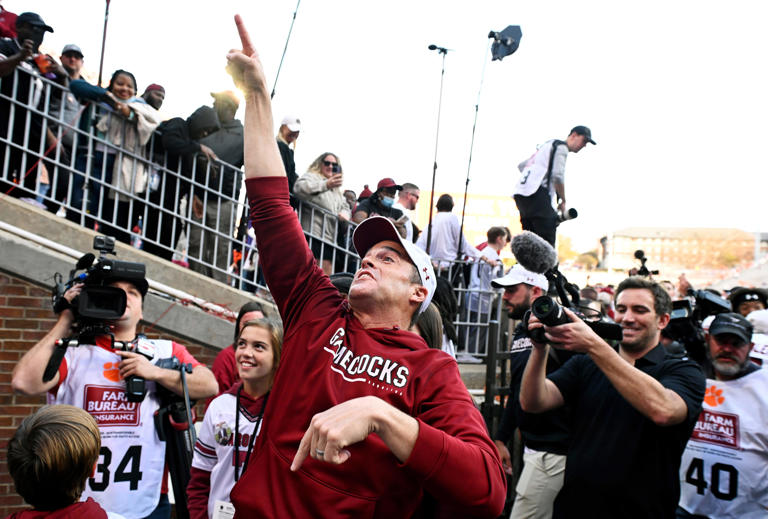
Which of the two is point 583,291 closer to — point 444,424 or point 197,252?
point 197,252

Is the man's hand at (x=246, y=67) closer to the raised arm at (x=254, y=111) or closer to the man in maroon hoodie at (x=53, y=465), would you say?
the raised arm at (x=254, y=111)

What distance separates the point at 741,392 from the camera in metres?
4.20

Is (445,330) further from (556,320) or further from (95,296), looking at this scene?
(95,296)

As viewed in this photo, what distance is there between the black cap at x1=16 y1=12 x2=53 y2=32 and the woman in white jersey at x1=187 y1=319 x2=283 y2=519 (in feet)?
14.2

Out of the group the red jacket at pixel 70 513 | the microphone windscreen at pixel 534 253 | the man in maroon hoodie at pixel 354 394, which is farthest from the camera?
the microphone windscreen at pixel 534 253

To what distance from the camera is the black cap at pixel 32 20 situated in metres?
→ 6.18

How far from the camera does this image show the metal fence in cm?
602

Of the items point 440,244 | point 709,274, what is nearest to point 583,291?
point 440,244

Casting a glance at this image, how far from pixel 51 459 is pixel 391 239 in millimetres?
1434

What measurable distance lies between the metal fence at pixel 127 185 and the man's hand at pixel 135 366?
2.89 metres

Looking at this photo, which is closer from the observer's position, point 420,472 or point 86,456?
point 420,472

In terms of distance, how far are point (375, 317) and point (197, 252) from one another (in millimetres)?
4866

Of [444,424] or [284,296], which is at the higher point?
[284,296]

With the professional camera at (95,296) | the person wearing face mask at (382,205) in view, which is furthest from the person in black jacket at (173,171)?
the professional camera at (95,296)
